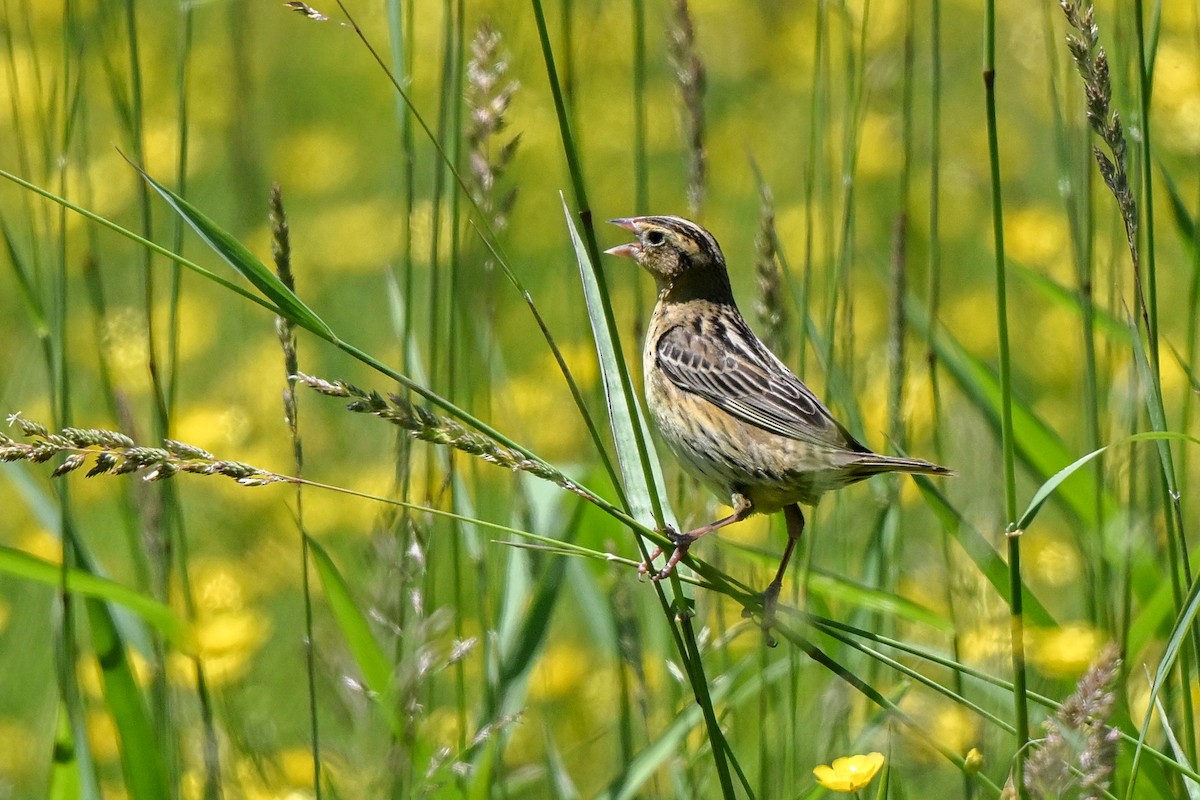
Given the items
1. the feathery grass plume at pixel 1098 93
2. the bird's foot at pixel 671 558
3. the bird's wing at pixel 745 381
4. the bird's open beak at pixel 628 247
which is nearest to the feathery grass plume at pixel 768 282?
the bird's wing at pixel 745 381

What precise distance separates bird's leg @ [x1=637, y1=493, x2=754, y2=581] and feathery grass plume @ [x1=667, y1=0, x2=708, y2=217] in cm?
78

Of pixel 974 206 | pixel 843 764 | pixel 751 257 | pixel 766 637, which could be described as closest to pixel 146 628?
pixel 766 637

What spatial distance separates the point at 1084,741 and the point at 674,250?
286cm

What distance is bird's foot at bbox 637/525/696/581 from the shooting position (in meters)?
2.47

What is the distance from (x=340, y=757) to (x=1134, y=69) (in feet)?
9.87

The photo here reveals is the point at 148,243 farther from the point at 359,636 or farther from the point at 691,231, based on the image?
the point at 691,231

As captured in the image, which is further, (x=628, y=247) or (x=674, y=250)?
(x=674, y=250)

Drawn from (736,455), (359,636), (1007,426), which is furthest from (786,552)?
(1007,426)

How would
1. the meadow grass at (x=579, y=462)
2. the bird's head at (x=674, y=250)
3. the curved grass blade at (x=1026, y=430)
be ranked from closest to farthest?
the meadow grass at (x=579, y=462) < the curved grass blade at (x=1026, y=430) < the bird's head at (x=674, y=250)

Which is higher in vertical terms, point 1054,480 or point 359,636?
point 1054,480

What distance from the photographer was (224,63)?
38.8ft

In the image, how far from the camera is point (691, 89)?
11.8 ft

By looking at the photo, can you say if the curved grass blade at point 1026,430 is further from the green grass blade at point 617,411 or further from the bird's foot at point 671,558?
the green grass blade at point 617,411

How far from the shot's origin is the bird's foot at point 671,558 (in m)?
2.47
